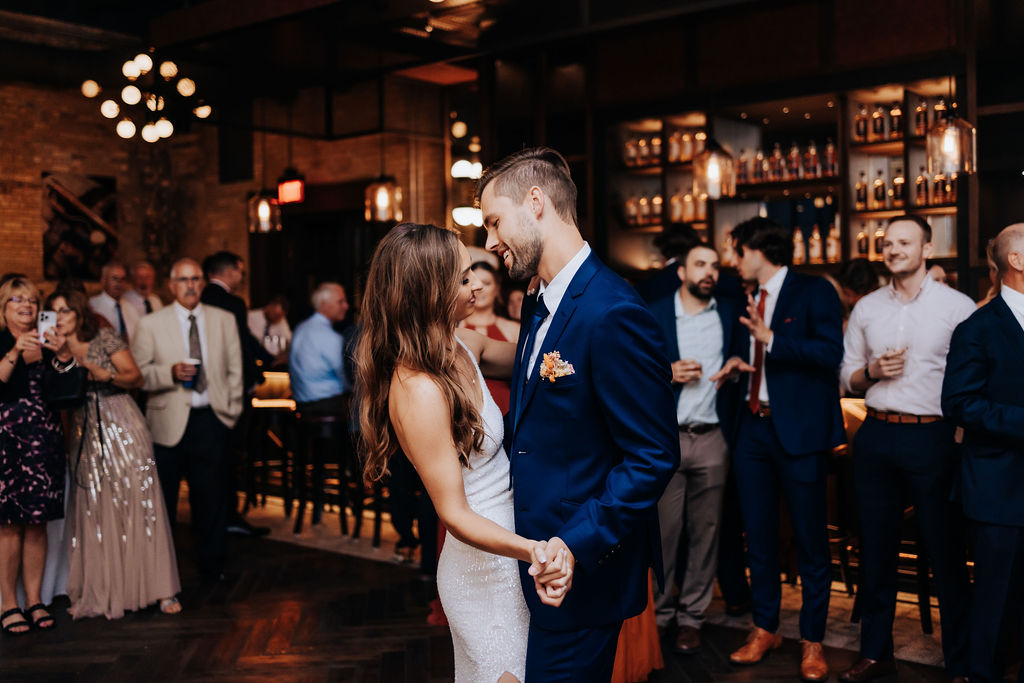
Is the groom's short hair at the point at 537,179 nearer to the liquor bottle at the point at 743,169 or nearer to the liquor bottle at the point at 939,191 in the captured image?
the liquor bottle at the point at 939,191

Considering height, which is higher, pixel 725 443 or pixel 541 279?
pixel 541 279

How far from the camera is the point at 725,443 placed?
431 cm

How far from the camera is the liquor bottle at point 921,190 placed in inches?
246

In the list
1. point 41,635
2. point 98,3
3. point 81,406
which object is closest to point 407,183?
point 98,3

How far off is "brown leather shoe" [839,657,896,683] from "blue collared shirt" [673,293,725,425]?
1.17m

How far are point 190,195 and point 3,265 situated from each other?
8.16 feet

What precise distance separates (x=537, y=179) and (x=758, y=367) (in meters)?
2.28

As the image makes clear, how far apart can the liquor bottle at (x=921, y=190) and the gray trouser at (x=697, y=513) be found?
2.97m

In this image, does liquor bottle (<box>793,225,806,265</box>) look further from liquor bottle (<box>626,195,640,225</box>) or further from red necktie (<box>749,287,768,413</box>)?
red necktie (<box>749,287,768,413</box>)

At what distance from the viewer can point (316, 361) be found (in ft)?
20.8

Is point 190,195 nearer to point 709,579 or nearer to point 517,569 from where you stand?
point 709,579

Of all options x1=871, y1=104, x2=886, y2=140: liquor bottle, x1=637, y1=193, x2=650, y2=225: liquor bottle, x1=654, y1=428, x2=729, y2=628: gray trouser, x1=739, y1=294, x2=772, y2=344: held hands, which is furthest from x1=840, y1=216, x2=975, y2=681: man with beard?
x1=637, y1=193, x2=650, y2=225: liquor bottle

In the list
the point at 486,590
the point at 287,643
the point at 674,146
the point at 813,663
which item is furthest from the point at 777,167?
the point at 486,590

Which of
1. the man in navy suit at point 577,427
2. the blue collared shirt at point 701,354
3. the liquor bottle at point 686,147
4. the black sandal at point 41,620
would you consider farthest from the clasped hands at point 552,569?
the liquor bottle at point 686,147
